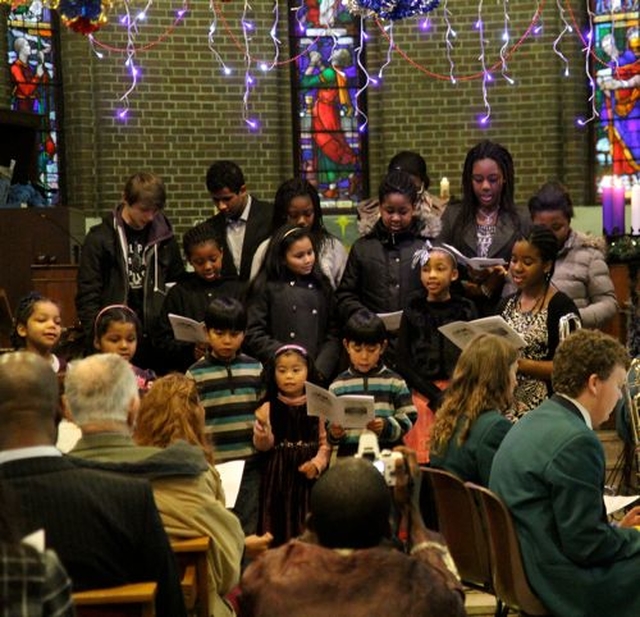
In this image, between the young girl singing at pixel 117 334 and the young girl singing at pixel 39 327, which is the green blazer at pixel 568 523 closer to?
the young girl singing at pixel 117 334

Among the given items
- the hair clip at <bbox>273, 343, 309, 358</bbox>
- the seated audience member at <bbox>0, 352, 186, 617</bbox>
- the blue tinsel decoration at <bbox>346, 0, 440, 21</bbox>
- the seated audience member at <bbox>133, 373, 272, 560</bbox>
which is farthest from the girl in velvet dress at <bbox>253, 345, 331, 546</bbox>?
the blue tinsel decoration at <bbox>346, 0, 440, 21</bbox>

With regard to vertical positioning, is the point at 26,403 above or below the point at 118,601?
above

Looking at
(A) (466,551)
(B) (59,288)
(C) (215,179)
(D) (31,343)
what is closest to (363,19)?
(B) (59,288)

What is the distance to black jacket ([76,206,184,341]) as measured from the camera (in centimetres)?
713

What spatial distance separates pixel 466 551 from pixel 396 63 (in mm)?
9230

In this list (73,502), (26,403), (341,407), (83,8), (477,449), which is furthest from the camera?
(83,8)

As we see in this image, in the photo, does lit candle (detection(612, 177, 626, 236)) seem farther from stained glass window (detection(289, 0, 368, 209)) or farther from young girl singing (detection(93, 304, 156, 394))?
stained glass window (detection(289, 0, 368, 209))

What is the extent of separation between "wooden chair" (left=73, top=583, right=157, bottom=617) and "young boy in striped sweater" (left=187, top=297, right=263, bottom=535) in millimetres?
2690

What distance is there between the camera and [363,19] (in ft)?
44.4

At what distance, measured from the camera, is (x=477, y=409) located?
4992 millimetres

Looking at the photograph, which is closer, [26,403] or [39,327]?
[26,403]

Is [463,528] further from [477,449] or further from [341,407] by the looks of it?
[341,407]

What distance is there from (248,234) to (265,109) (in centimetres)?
615

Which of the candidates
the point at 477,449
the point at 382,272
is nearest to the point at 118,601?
the point at 477,449
